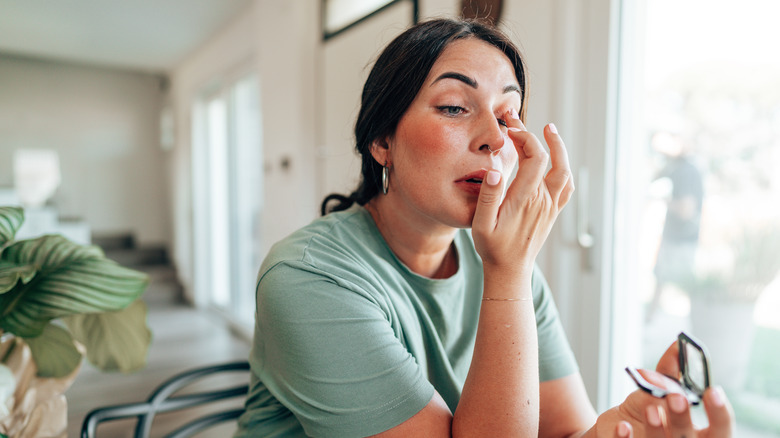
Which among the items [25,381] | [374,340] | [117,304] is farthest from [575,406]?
[25,381]

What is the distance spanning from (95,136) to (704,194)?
15.4 ft

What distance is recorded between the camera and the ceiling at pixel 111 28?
290 centimetres

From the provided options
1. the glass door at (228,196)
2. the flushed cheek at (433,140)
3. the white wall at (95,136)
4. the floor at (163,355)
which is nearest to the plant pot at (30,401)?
the flushed cheek at (433,140)

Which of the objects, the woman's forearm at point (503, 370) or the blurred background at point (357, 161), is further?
the blurred background at point (357, 161)

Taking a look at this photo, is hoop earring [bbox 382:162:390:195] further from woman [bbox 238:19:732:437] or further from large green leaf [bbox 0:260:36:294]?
large green leaf [bbox 0:260:36:294]

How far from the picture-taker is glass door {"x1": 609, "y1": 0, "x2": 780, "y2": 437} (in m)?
1.24

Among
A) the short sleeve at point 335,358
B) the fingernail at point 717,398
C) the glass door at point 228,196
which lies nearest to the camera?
the fingernail at point 717,398

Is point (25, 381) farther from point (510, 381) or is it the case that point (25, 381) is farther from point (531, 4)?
point (531, 4)

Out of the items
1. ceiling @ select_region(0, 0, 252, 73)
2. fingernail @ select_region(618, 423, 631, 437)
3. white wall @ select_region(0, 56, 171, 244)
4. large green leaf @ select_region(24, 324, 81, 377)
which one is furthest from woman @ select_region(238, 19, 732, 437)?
ceiling @ select_region(0, 0, 252, 73)

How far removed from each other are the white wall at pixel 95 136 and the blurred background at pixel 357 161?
2 centimetres

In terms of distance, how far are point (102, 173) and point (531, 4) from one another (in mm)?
4467

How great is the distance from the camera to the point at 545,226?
2.39 ft

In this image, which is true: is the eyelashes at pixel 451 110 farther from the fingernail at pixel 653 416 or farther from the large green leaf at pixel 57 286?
the large green leaf at pixel 57 286

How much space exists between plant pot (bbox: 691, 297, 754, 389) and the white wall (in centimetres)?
326
